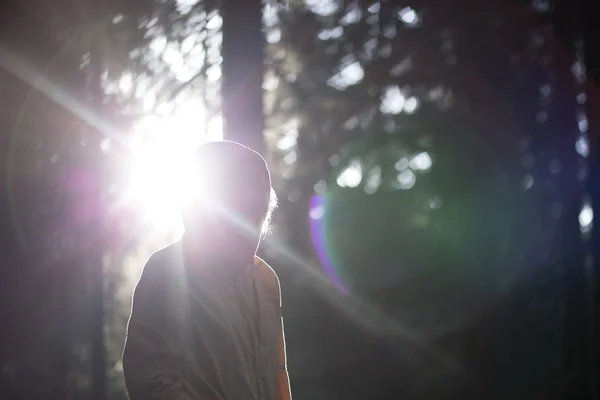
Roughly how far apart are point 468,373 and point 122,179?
11.8 feet

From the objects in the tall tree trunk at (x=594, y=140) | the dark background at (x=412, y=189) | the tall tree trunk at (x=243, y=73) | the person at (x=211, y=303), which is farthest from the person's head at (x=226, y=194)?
the tall tree trunk at (x=594, y=140)

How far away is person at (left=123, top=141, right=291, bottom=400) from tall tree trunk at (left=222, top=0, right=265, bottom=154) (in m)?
0.89

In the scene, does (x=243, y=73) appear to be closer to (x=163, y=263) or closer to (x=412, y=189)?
(x=163, y=263)

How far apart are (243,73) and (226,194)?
1.14 meters

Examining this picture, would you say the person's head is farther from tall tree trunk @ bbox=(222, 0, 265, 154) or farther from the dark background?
the dark background

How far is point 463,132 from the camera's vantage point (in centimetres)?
621

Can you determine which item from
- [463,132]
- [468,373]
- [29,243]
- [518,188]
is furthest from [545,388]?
[29,243]

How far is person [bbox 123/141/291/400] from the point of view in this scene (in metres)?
1.23

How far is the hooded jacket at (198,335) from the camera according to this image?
1218 millimetres

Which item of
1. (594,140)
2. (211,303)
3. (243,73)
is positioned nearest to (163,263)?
(211,303)

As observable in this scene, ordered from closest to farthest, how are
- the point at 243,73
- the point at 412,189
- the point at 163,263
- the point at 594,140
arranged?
the point at 163,263, the point at 243,73, the point at 594,140, the point at 412,189

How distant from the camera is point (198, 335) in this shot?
1.30 meters

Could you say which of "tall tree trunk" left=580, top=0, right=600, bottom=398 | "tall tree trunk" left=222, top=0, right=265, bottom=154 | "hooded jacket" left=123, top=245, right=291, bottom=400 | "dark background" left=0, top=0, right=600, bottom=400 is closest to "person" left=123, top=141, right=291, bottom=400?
"hooded jacket" left=123, top=245, right=291, bottom=400

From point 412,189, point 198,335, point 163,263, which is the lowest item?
point 198,335
